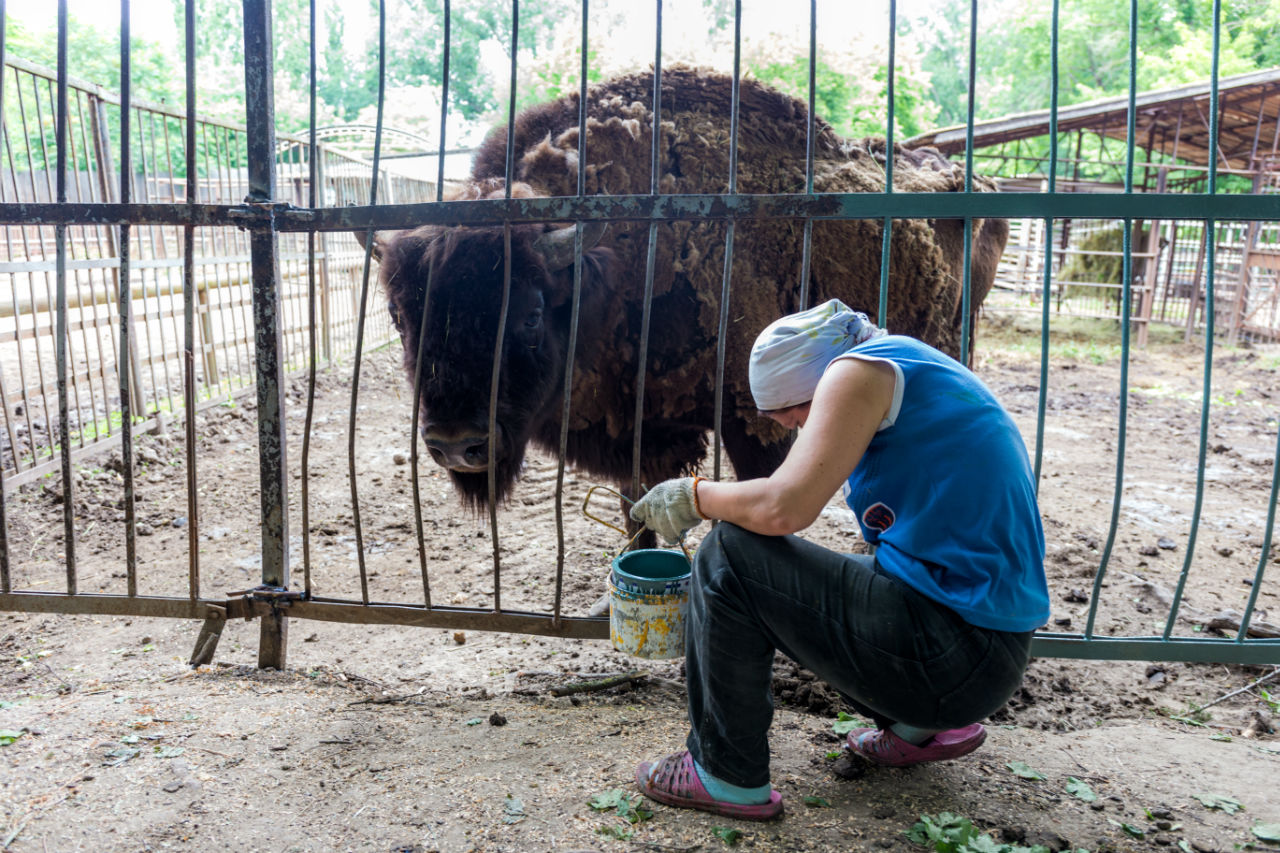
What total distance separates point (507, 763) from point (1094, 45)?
36623 millimetres

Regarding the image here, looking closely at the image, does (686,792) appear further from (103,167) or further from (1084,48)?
(1084,48)

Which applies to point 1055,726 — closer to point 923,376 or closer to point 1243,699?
point 1243,699

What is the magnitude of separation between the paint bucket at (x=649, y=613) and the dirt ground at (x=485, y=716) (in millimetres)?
386

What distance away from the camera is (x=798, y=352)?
216 centimetres

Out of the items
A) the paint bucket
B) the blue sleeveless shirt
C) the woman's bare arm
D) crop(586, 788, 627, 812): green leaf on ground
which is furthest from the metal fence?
the blue sleeveless shirt

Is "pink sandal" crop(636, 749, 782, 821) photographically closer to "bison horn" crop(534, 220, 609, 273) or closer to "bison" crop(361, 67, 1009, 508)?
"bison" crop(361, 67, 1009, 508)

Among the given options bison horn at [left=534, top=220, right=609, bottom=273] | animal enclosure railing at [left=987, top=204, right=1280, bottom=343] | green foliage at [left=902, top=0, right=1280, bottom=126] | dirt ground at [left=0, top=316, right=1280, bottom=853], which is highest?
green foliage at [left=902, top=0, right=1280, bottom=126]

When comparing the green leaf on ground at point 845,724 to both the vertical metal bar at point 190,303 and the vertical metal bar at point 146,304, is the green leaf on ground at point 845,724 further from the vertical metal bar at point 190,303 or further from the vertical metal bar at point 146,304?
the vertical metal bar at point 146,304

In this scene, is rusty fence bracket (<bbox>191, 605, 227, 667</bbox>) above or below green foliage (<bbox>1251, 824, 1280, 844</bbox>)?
above

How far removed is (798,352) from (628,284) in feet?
6.86

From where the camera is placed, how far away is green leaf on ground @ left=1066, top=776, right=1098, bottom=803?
2.53 meters

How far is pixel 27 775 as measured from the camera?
8.19ft

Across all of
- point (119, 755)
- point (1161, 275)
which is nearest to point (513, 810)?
point (119, 755)

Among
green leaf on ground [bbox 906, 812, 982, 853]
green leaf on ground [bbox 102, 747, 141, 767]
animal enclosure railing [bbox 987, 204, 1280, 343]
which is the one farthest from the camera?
animal enclosure railing [bbox 987, 204, 1280, 343]
